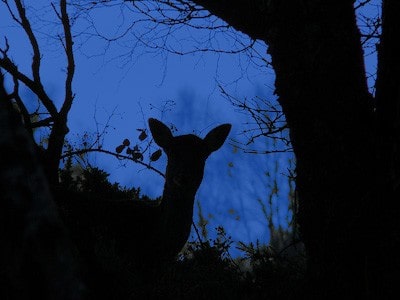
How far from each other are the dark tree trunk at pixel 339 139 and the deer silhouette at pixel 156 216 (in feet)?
8.16

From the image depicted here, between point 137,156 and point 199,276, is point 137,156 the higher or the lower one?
the higher one

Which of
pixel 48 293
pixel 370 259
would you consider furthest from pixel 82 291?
pixel 370 259

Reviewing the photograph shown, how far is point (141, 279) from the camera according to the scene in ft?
18.6

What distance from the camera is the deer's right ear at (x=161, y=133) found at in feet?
22.9

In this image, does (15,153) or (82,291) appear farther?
(15,153)

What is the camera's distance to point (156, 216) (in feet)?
21.8

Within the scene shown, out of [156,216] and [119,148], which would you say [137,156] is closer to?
[119,148]

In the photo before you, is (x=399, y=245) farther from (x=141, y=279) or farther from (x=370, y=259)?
(x=141, y=279)

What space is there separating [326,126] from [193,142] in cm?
301

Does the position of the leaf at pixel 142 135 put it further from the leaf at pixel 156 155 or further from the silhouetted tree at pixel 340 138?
the silhouetted tree at pixel 340 138

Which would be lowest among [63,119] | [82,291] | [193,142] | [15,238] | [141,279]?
[82,291]

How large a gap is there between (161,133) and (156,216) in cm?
112

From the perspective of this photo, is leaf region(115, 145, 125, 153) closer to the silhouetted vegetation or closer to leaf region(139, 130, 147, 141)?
leaf region(139, 130, 147, 141)

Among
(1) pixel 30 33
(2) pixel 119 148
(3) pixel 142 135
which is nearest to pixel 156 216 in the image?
(3) pixel 142 135
